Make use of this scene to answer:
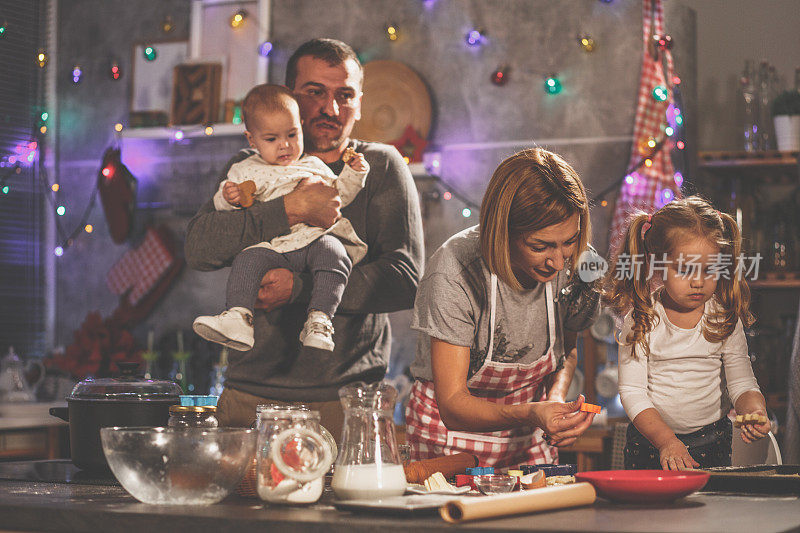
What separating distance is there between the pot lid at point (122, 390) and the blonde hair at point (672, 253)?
1.01 meters

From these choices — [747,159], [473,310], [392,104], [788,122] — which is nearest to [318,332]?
[473,310]

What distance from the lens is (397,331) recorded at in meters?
4.38

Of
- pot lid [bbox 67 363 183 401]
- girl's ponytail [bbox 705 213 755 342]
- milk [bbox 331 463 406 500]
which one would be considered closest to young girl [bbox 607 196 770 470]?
girl's ponytail [bbox 705 213 755 342]

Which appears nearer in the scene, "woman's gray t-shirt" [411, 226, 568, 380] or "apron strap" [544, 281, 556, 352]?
"woman's gray t-shirt" [411, 226, 568, 380]

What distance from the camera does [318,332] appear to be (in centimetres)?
202

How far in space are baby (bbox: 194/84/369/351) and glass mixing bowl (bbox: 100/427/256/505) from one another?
0.67m

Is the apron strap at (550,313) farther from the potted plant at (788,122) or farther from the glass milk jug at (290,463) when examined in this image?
the potted plant at (788,122)

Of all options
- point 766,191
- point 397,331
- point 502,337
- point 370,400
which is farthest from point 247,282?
point 766,191

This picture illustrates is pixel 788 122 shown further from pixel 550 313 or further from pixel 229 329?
pixel 229 329

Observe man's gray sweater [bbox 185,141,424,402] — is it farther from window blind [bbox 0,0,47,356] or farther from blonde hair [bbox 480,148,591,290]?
window blind [bbox 0,0,47,356]

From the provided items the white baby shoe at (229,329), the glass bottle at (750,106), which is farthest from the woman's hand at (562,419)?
the glass bottle at (750,106)

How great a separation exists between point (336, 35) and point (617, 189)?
1.54m

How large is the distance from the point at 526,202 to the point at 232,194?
0.79m

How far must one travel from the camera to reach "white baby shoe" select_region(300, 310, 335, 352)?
2.01 m
